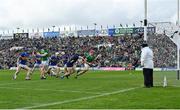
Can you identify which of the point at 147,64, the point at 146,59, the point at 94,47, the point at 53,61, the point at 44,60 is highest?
the point at 94,47

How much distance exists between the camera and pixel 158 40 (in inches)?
1105

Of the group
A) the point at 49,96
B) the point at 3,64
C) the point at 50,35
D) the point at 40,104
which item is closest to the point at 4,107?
the point at 40,104

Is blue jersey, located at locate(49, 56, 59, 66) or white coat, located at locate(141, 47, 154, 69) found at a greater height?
white coat, located at locate(141, 47, 154, 69)

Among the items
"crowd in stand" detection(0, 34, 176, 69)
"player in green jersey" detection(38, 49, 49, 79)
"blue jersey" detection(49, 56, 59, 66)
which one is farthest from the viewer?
"crowd in stand" detection(0, 34, 176, 69)

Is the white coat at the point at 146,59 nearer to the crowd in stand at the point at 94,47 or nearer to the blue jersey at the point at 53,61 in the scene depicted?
the blue jersey at the point at 53,61

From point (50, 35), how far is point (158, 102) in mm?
80919

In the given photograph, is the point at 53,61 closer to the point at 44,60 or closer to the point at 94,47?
the point at 44,60

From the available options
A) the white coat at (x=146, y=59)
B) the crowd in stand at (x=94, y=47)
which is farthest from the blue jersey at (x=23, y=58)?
the crowd in stand at (x=94, y=47)

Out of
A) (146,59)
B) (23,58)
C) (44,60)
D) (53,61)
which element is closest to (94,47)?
(53,61)

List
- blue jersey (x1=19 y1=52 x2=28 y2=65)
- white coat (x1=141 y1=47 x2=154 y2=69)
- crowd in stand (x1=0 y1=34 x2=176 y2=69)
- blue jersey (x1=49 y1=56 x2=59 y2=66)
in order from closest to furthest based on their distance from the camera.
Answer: white coat (x1=141 y1=47 x2=154 y2=69), blue jersey (x1=19 y1=52 x2=28 y2=65), blue jersey (x1=49 y1=56 x2=59 y2=66), crowd in stand (x1=0 y1=34 x2=176 y2=69)

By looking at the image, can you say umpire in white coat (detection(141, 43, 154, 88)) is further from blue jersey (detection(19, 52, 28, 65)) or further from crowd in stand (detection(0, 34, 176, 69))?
crowd in stand (detection(0, 34, 176, 69))

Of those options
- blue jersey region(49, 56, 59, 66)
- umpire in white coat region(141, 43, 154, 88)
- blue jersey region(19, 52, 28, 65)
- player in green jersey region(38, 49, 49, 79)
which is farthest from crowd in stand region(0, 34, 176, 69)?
umpire in white coat region(141, 43, 154, 88)

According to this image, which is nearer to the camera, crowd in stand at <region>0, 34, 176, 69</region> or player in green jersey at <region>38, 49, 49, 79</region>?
player in green jersey at <region>38, 49, 49, 79</region>

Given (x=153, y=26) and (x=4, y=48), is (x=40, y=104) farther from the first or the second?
(x=4, y=48)
